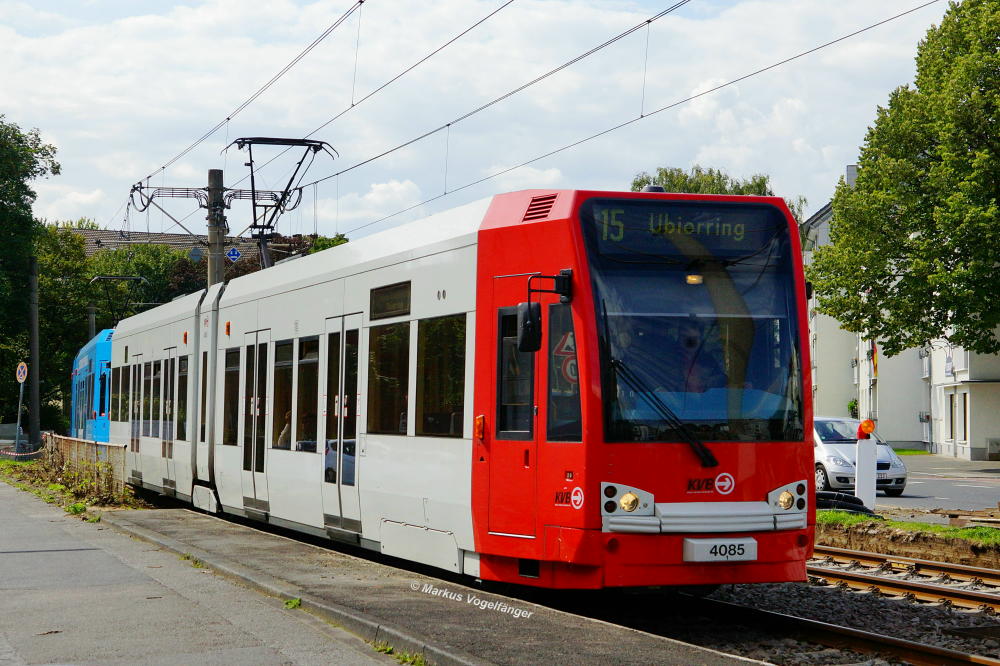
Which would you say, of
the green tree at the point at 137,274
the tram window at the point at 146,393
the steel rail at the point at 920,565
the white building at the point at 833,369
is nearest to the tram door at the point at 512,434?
the steel rail at the point at 920,565

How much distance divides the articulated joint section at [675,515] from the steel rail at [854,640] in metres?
0.69

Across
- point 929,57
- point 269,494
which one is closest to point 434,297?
point 269,494

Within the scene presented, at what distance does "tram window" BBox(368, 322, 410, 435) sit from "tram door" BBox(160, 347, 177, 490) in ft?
29.7

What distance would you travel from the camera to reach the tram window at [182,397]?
20.5 m

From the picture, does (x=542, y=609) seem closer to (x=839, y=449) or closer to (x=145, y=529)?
(x=145, y=529)

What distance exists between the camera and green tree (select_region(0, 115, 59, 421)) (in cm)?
4931

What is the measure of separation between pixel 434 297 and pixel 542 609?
10.1 feet

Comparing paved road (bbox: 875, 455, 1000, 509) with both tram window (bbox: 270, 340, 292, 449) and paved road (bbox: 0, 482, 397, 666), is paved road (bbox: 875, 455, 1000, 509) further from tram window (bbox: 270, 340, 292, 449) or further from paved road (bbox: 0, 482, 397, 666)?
paved road (bbox: 0, 482, 397, 666)

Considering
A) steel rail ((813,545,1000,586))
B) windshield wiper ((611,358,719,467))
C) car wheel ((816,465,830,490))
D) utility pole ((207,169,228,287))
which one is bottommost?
steel rail ((813,545,1000,586))

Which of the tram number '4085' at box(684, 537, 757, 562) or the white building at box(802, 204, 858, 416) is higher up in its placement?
the white building at box(802, 204, 858, 416)

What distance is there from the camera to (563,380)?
32.6 feet

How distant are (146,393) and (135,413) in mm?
1201

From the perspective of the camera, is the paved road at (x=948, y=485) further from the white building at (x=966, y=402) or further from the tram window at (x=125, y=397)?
the tram window at (x=125, y=397)

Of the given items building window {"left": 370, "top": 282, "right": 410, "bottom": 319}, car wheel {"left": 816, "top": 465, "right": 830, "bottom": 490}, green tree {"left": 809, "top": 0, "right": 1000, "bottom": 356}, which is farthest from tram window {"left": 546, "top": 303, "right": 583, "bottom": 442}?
green tree {"left": 809, "top": 0, "right": 1000, "bottom": 356}
